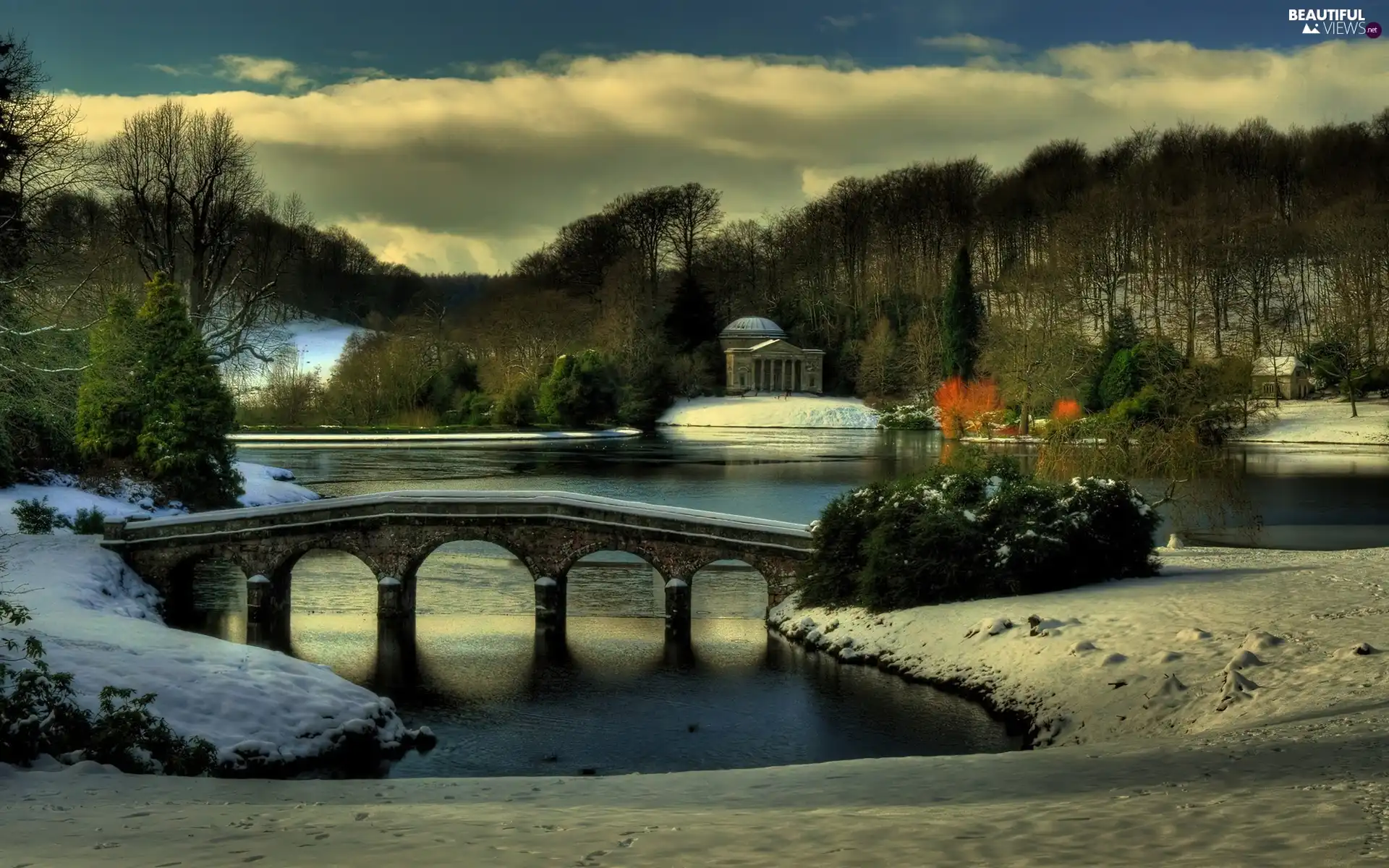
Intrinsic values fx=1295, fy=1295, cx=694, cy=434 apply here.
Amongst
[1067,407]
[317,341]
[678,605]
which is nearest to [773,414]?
[1067,407]

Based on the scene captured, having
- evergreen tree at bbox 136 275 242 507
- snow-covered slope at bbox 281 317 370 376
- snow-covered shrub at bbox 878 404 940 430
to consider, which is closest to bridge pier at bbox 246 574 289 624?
evergreen tree at bbox 136 275 242 507

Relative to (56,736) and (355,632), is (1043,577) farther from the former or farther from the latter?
(56,736)

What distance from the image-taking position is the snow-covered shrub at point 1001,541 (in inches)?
1025

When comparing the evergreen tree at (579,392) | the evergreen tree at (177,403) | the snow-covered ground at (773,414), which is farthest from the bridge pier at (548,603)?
the snow-covered ground at (773,414)

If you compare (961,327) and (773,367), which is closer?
(961,327)

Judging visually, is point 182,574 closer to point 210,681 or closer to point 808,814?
point 210,681

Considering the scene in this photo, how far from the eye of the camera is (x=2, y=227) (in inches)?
1008

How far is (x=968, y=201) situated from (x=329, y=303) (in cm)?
6473

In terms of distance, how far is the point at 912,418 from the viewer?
87.5m

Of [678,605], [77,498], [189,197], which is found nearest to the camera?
[678,605]

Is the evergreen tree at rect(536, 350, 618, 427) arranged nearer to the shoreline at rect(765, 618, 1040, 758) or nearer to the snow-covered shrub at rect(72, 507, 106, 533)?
the snow-covered shrub at rect(72, 507, 106, 533)

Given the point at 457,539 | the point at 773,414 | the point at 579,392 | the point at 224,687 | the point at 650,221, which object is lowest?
the point at 224,687

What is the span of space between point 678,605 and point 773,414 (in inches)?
2546

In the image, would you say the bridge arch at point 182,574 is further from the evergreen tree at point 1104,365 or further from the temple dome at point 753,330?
the temple dome at point 753,330
